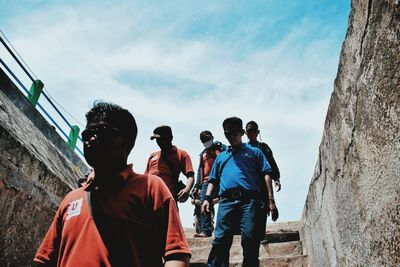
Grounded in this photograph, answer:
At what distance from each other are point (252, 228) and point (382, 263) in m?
1.57

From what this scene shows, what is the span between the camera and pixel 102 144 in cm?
142

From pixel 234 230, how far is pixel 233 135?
38.2 inches

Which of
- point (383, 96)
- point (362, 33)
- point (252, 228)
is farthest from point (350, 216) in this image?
point (252, 228)

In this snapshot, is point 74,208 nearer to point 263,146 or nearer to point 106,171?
point 106,171

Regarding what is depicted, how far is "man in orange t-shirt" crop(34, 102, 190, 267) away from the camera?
123 centimetres

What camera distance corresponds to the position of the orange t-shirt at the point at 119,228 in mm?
1230

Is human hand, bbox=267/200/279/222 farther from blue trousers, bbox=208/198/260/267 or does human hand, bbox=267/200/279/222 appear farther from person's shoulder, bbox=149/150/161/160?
person's shoulder, bbox=149/150/161/160

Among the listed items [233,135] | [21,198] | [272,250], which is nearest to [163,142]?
[233,135]

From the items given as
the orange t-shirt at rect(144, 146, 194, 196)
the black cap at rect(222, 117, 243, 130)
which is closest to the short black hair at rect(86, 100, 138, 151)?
the black cap at rect(222, 117, 243, 130)

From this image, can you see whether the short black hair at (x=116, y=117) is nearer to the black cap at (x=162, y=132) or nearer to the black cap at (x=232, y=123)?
the black cap at (x=232, y=123)

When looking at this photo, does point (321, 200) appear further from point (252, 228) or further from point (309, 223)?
point (309, 223)

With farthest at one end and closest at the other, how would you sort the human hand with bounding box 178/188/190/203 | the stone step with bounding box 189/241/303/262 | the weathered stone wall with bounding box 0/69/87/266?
the stone step with bounding box 189/241/303/262
the human hand with bounding box 178/188/190/203
the weathered stone wall with bounding box 0/69/87/266

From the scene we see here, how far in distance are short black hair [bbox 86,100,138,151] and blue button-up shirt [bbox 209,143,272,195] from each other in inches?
70.6

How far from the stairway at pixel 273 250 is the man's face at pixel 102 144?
2614 millimetres
